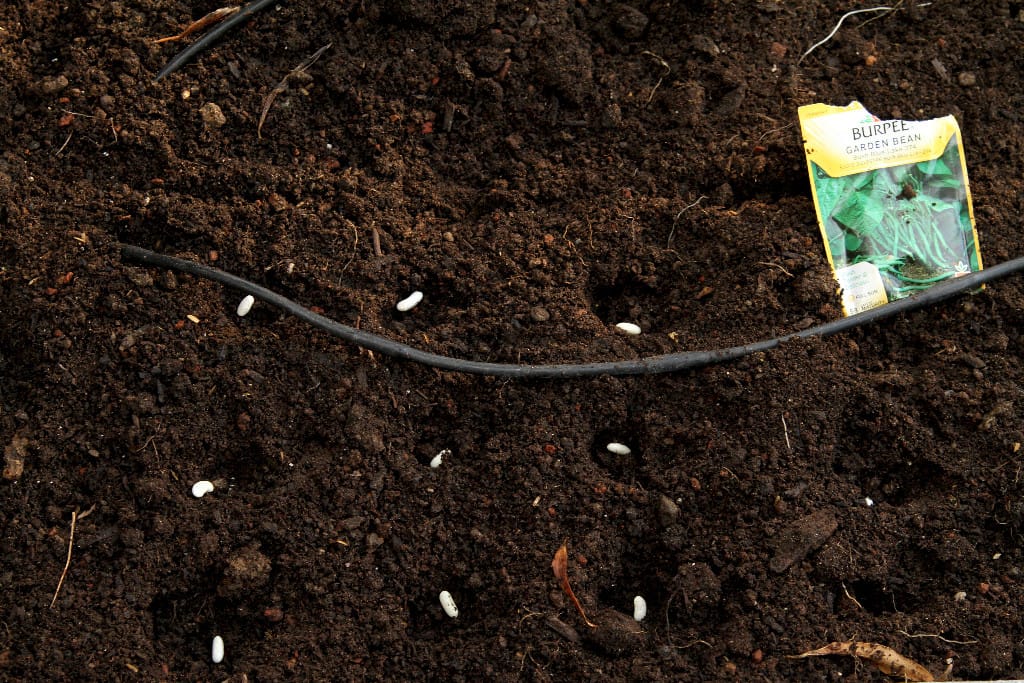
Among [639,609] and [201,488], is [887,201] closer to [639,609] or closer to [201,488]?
[639,609]

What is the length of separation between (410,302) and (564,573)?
2.35 feet

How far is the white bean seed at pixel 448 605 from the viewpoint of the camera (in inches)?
72.4

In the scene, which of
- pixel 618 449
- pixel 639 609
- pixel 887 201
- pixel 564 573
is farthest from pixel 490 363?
pixel 887 201

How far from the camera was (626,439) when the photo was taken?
2029mm

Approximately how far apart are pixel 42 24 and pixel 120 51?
0.77 feet

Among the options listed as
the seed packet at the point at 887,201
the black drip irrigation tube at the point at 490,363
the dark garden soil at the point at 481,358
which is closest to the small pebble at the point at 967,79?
the dark garden soil at the point at 481,358

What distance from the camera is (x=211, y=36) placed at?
2248 millimetres

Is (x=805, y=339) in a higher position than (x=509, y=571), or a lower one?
higher

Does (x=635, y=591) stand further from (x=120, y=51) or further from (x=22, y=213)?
(x=120, y=51)

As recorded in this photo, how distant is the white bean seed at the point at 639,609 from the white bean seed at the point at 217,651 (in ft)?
2.84

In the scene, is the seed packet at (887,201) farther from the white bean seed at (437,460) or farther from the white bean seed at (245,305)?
the white bean seed at (245,305)

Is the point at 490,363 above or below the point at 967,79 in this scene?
below

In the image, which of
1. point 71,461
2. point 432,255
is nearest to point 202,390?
point 71,461

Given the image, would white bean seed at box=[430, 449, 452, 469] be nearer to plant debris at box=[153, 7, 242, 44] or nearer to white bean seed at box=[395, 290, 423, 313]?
white bean seed at box=[395, 290, 423, 313]
